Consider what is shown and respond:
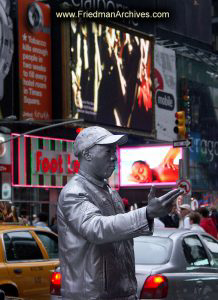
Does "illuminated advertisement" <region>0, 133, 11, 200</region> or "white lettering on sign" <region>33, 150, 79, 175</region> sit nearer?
"illuminated advertisement" <region>0, 133, 11, 200</region>

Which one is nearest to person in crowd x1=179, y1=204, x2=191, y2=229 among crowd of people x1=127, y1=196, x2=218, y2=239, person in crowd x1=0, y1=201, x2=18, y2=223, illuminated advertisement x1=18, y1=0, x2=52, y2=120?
crowd of people x1=127, y1=196, x2=218, y2=239

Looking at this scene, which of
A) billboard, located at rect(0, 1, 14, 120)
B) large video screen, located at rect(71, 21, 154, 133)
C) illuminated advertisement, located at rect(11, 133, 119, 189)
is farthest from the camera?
large video screen, located at rect(71, 21, 154, 133)

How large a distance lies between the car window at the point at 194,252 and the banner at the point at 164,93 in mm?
49253

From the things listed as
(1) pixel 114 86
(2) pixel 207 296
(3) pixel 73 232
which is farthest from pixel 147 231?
(1) pixel 114 86

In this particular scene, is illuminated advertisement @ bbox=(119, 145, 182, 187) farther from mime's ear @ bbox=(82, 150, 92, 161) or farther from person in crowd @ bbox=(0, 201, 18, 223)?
mime's ear @ bbox=(82, 150, 92, 161)

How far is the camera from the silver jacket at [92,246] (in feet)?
14.0

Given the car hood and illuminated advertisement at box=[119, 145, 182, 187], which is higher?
illuminated advertisement at box=[119, 145, 182, 187]

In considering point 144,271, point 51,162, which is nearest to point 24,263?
point 144,271

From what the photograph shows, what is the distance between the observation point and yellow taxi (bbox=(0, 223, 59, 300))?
12273mm

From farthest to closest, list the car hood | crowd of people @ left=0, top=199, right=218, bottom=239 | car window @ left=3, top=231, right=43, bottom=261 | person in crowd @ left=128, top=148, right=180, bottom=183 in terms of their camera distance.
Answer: person in crowd @ left=128, top=148, right=180, bottom=183
crowd of people @ left=0, top=199, right=218, bottom=239
car window @ left=3, top=231, right=43, bottom=261
the car hood

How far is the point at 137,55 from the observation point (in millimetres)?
55688

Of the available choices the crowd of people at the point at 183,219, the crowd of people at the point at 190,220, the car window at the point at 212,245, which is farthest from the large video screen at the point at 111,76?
the car window at the point at 212,245

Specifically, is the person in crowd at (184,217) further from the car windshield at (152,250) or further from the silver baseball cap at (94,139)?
the silver baseball cap at (94,139)

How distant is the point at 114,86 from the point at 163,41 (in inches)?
705
